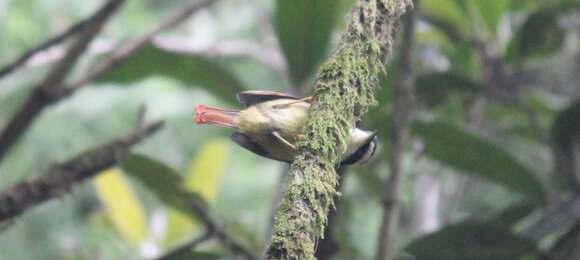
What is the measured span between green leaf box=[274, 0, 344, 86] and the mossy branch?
108cm

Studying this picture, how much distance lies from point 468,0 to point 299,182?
175 cm

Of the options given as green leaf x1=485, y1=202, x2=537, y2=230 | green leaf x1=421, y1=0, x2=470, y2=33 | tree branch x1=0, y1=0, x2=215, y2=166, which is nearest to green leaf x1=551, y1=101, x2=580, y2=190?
green leaf x1=485, y1=202, x2=537, y2=230

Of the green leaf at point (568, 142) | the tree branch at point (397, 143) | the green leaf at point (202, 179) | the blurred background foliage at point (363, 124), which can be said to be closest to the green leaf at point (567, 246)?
the blurred background foliage at point (363, 124)

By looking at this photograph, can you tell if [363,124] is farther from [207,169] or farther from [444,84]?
[207,169]

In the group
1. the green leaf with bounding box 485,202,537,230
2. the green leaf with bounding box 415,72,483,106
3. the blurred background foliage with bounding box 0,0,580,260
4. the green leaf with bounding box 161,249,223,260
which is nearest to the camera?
the green leaf with bounding box 161,249,223,260

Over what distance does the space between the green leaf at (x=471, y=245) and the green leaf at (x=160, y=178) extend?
0.51m

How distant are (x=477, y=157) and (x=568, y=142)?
0.22 m

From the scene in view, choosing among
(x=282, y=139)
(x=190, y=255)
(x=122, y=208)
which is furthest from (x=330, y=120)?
(x=122, y=208)

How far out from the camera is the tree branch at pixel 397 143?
5.32 feet

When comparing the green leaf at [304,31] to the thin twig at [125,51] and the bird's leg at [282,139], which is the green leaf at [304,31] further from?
the bird's leg at [282,139]

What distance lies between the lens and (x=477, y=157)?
211cm

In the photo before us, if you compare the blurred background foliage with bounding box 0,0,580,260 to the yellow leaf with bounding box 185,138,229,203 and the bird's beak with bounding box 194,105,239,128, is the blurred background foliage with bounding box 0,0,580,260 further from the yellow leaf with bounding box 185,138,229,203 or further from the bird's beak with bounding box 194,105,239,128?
the bird's beak with bounding box 194,105,239,128

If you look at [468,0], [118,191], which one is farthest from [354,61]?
[118,191]

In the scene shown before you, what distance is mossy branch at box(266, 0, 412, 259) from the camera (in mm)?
745
